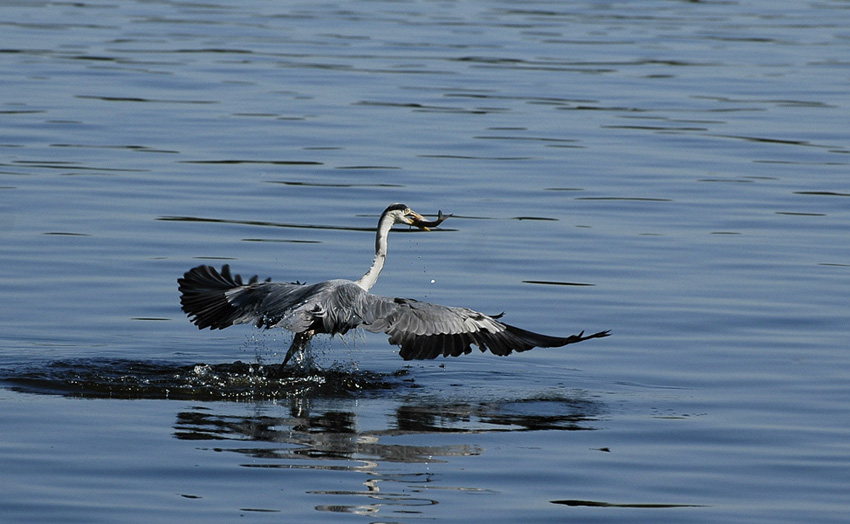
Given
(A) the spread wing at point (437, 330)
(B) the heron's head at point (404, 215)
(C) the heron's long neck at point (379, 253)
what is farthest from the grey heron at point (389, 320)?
(B) the heron's head at point (404, 215)

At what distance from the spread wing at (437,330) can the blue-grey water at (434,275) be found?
0.31m

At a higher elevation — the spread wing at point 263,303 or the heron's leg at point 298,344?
the spread wing at point 263,303

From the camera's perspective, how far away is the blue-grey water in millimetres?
7891

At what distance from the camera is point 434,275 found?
13406mm

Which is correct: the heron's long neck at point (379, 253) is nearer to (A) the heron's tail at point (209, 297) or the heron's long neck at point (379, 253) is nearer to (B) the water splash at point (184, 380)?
(B) the water splash at point (184, 380)

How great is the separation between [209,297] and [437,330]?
1.90 metres

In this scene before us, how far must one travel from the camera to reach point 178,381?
9.92m

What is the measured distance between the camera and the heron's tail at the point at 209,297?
35.1ft

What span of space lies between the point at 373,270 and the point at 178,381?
183 centimetres

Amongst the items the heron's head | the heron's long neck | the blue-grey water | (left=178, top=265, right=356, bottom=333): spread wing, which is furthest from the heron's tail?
the heron's head

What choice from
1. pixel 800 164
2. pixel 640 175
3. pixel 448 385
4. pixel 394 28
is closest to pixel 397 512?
pixel 448 385

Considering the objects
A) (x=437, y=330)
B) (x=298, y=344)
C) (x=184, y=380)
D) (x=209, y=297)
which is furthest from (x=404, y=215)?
(x=184, y=380)

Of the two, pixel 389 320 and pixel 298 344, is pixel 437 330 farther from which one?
pixel 298 344

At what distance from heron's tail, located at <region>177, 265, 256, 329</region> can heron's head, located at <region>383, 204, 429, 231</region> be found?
1.27 m
